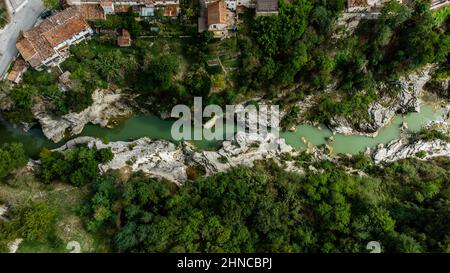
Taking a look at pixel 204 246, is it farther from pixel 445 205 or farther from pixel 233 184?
pixel 445 205

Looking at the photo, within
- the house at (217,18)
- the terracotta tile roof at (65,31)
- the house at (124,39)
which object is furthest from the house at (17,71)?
the house at (217,18)

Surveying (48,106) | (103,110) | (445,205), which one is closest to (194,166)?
(103,110)

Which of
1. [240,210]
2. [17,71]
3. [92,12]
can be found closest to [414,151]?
[240,210]

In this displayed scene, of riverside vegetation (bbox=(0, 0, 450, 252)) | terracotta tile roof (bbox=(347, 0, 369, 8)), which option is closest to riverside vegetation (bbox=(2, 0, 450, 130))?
riverside vegetation (bbox=(0, 0, 450, 252))

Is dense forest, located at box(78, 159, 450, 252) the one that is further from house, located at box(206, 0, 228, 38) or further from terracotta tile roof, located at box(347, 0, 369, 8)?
terracotta tile roof, located at box(347, 0, 369, 8)

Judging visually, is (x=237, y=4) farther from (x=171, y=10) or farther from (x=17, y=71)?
(x=17, y=71)

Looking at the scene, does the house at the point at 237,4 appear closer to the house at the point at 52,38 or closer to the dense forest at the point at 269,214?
the house at the point at 52,38
